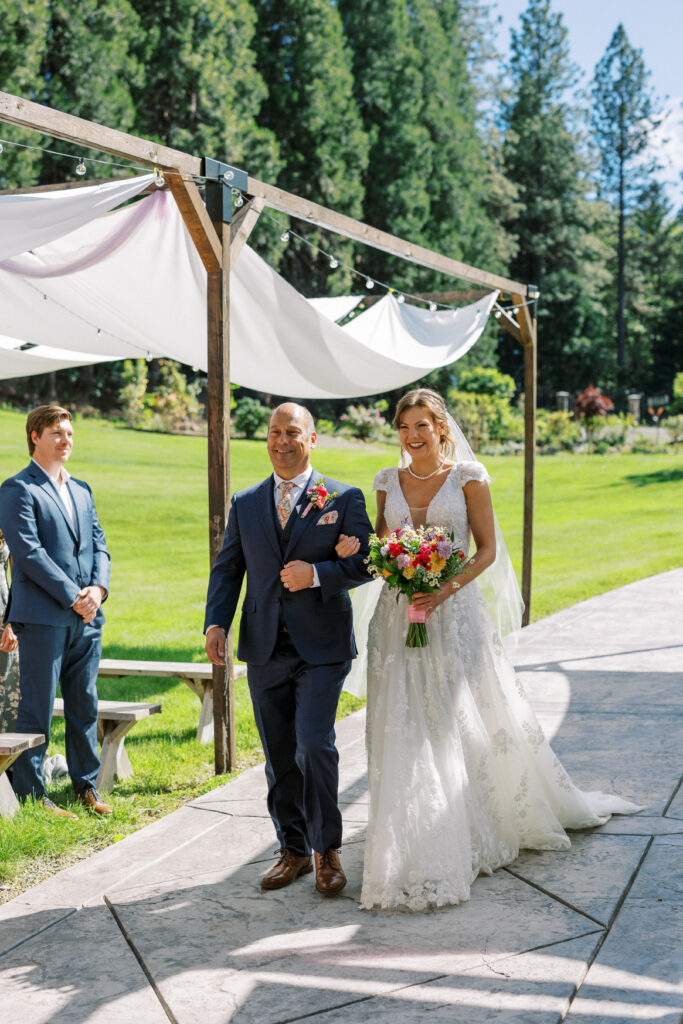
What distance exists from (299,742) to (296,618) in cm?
48

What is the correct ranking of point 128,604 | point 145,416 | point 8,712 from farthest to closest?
point 145,416, point 128,604, point 8,712

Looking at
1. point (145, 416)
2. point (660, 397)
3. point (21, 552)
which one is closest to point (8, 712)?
point (21, 552)

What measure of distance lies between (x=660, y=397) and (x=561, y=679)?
3980 cm

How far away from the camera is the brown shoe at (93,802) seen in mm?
5340

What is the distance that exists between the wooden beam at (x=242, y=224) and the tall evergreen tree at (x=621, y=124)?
45387 mm

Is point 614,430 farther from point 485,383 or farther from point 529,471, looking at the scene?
point 529,471

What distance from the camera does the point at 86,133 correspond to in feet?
15.3

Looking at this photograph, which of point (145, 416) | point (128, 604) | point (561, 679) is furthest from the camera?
point (145, 416)

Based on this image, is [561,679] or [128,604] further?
[128,604]

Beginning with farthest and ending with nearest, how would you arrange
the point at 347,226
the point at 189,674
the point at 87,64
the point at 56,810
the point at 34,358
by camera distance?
1. the point at 87,64
2. the point at 34,358
3. the point at 347,226
4. the point at 189,674
5. the point at 56,810

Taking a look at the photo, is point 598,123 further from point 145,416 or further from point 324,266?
point 145,416

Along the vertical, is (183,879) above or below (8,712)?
below

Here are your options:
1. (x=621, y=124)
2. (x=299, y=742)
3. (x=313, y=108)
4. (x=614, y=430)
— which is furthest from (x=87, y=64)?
(x=621, y=124)

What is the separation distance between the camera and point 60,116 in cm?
453
